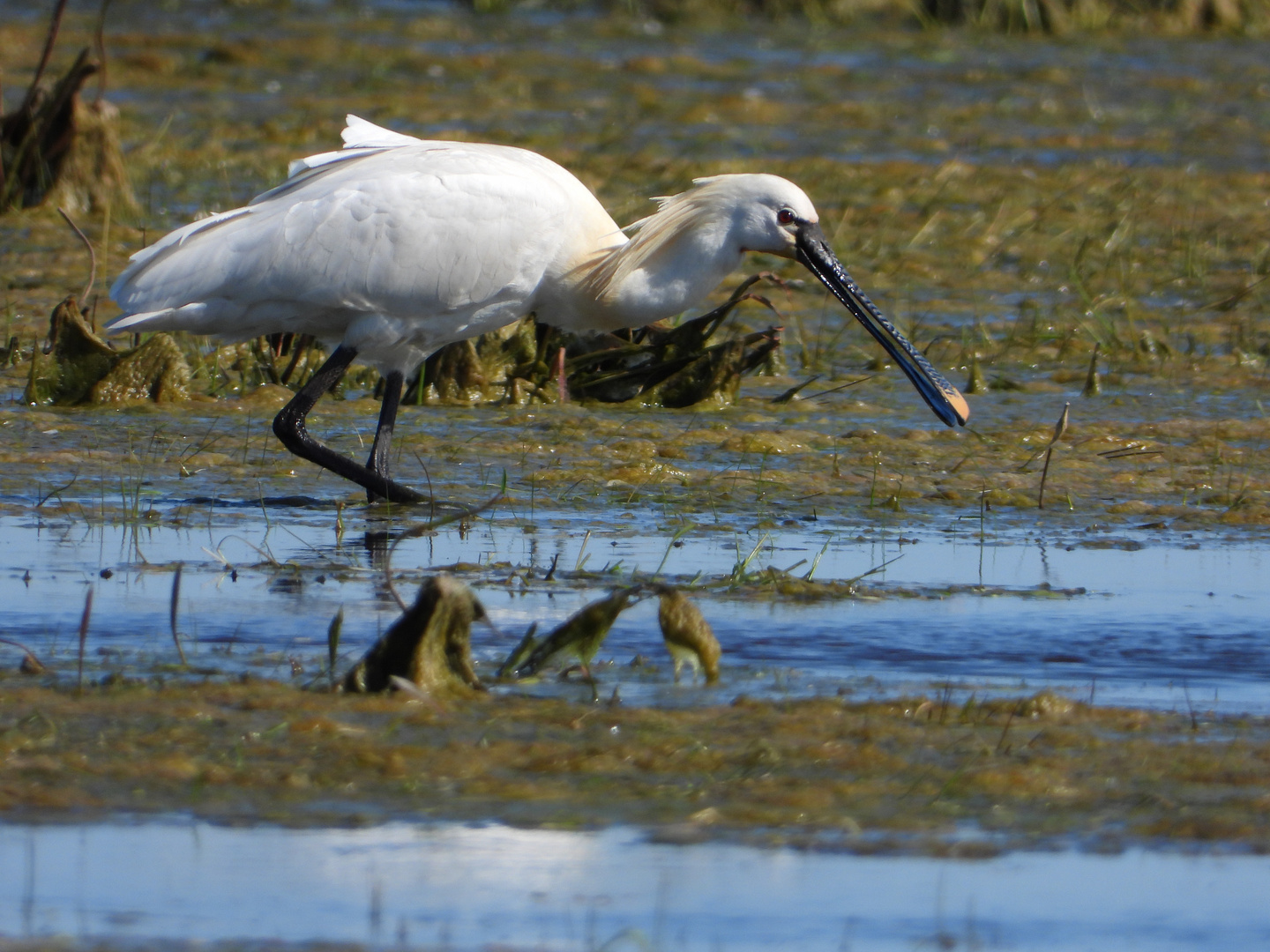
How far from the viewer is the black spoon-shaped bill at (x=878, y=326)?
21.5 feet

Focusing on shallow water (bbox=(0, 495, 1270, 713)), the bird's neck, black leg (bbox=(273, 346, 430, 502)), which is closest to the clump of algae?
shallow water (bbox=(0, 495, 1270, 713))

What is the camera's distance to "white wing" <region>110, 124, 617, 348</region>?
5.95 m

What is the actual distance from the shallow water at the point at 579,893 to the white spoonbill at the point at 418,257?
2.95 metres

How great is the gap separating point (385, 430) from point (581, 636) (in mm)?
2304

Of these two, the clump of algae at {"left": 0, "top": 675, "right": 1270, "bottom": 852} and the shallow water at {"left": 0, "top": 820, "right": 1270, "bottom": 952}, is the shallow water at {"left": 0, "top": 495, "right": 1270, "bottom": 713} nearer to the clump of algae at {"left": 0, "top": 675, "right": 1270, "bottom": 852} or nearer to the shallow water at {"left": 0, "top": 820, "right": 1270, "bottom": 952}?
the clump of algae at {"left": 0, "top": 675, "right": 1270, "bottom": 852}

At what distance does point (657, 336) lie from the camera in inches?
301

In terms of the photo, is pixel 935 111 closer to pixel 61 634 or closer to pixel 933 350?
pixel 933 350

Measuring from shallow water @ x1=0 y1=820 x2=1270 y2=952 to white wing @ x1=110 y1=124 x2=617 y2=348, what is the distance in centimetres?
304

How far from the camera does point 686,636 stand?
404 cm

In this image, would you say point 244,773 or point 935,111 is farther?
point 935,111

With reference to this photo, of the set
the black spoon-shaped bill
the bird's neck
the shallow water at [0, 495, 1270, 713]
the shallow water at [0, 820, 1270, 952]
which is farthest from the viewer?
the black spoon-shaped bill

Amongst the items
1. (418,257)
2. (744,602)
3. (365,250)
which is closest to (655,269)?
(418,257)

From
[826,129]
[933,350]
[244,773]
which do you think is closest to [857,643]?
[244,773]

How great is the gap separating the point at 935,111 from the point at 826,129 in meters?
1.35
